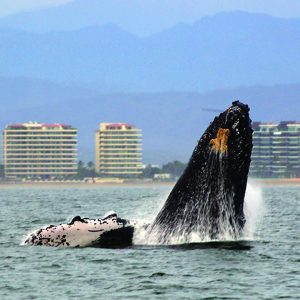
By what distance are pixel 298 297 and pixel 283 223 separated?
23731mm

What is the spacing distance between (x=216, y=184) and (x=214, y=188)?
10 cm

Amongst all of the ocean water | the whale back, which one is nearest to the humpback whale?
the whale back

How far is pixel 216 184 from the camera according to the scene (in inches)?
1017

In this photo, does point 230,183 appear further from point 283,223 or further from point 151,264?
point 283,223

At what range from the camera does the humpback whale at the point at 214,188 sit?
25469 mm

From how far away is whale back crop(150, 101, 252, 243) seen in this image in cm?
2545

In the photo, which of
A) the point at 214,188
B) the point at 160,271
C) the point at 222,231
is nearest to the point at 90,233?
the point at 160,271

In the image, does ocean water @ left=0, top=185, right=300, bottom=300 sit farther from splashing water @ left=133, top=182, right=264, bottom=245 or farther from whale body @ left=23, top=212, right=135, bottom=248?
whale body @ left=23, top=212, right=135, bottom=248

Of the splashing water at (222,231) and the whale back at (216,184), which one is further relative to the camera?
the splashing water at (222,231)

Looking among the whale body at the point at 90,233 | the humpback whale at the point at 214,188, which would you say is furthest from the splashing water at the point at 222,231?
the whale body at the point at 90,233

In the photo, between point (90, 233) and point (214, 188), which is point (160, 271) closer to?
point (214, 188)

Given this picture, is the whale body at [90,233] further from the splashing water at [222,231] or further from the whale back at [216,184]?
the whale back at [216,184]

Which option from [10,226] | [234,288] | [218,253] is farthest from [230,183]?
[10,226]

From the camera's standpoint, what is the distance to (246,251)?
27062 mm
